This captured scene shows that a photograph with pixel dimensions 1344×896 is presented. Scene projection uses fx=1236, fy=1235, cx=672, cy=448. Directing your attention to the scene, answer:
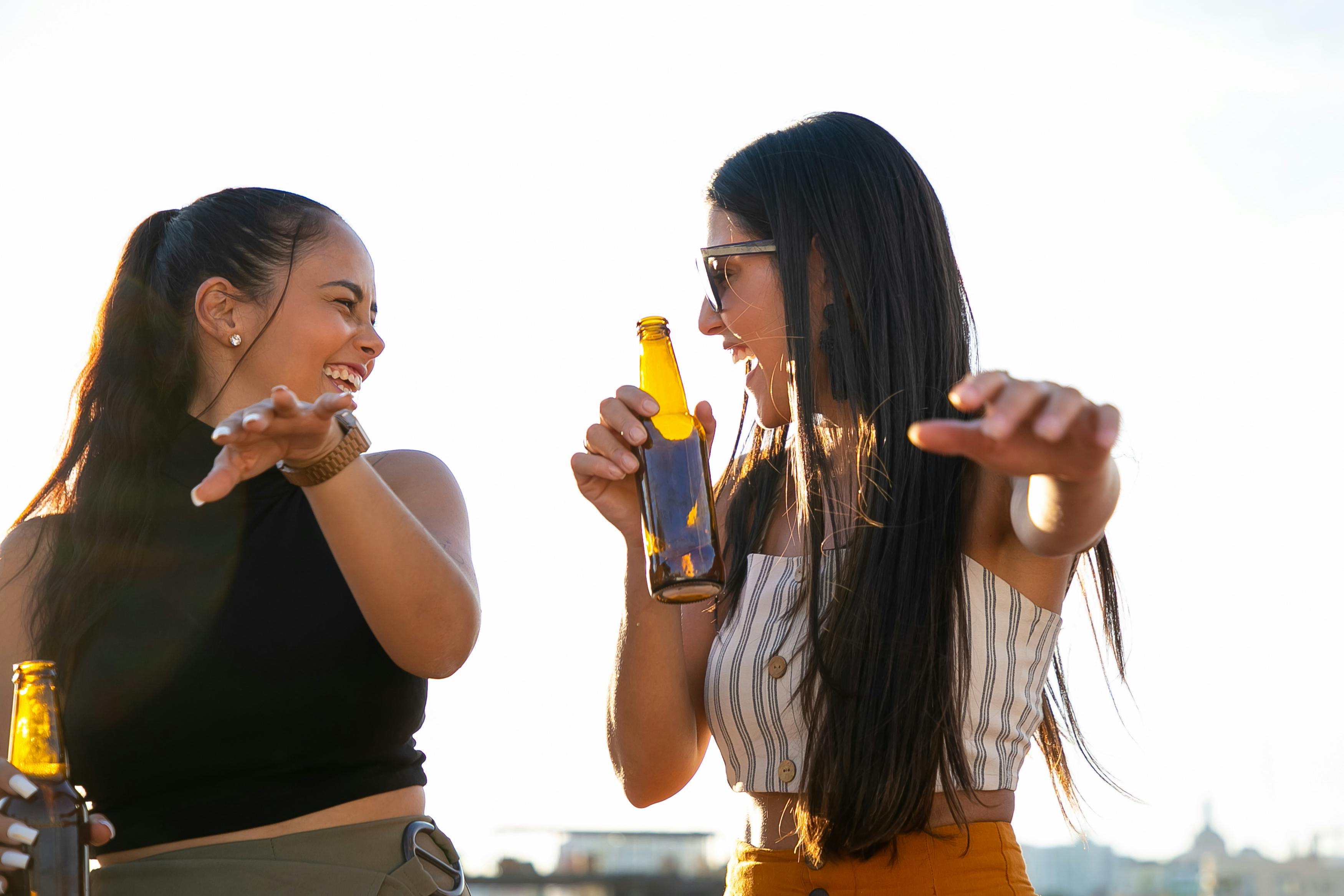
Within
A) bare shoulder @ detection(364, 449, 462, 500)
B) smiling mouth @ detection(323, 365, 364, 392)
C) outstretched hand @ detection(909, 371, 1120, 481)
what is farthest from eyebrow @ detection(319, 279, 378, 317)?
outstretched hand @ detection(909, 371, 1120, 481)

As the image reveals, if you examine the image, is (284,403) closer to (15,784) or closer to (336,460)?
(336,460)

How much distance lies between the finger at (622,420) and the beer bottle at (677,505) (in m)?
0.04

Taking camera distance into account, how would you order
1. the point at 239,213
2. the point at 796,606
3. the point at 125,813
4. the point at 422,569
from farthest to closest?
the point at 239,213
the point at 796,606
the point at 125,813
the point at 422,569

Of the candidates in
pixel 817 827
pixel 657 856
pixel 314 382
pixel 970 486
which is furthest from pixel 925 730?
pixel 657 856

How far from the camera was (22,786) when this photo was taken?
2.00 metres

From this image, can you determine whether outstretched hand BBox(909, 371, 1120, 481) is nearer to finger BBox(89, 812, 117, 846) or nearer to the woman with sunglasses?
the woman with sunglasses

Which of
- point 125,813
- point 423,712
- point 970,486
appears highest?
point 970,486

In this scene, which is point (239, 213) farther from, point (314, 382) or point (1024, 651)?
point (1024, 651)

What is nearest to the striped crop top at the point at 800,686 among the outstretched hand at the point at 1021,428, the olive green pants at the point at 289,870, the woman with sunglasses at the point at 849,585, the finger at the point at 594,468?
the woman with sunglasses at the point at 849,585

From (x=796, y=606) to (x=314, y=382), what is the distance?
113 cm

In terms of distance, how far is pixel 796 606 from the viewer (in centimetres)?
240

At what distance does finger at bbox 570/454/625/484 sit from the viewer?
7.28 feet

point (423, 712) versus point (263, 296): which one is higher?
point (263, 296)

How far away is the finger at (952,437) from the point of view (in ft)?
4.56
